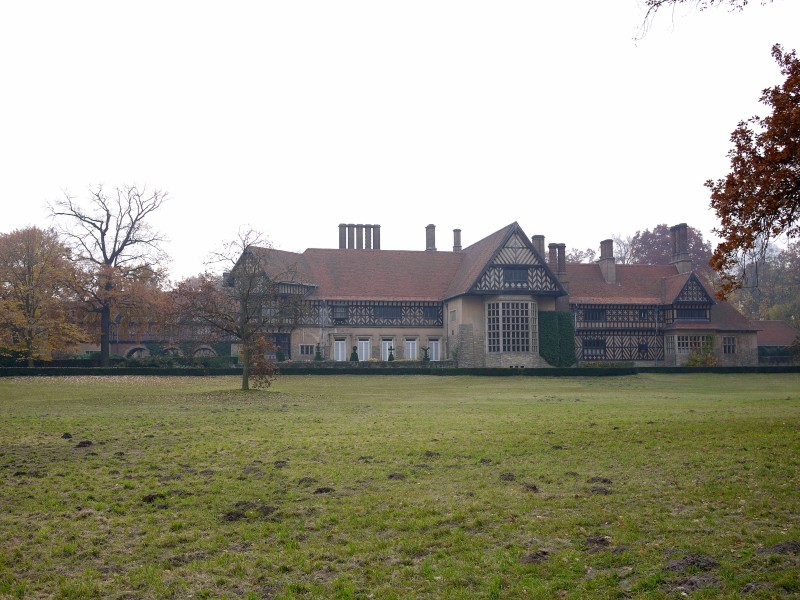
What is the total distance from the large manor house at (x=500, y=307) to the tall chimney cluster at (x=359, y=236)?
1437mm

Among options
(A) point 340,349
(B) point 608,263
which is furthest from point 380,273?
(B) point 608,263

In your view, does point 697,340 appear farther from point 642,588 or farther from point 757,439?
point 642,588

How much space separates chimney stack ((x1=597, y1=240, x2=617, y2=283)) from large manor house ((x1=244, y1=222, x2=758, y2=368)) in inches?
3.0

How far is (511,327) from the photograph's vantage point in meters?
48.0

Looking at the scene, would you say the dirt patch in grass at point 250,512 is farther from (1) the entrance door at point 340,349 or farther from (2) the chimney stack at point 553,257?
(2) the chimney stack at point 553,257

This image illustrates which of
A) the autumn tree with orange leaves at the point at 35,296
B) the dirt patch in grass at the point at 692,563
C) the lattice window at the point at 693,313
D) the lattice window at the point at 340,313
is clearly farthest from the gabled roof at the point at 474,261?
the dirt patch in grass at the point at 692,563

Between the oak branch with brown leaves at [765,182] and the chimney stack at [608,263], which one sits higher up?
the chimney stack at [608,263]

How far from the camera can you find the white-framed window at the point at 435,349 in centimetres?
5153

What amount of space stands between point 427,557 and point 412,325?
44.8 metres

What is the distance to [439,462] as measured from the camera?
36.1 feet

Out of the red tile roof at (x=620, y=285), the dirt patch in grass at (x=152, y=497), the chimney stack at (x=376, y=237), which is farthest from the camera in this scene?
the chimney stack at (x=376, y=237)

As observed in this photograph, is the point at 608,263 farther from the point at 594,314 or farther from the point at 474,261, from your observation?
the point at 474,261

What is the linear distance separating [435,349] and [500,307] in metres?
6.50

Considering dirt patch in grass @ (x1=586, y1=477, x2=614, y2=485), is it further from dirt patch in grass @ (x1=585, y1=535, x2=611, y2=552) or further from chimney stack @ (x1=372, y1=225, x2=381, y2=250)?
chimney stack @ (x1=372, y1=225, x2=381, y2=250)
